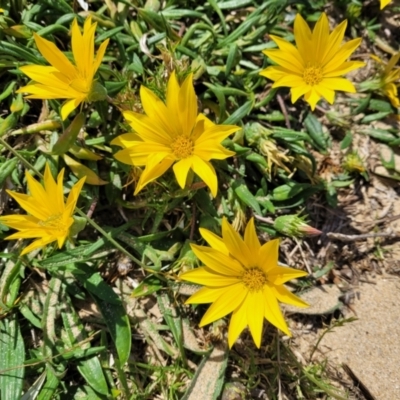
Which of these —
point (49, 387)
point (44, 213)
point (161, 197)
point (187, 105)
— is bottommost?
point (49, 387)

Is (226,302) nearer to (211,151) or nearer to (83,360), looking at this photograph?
(211,151)

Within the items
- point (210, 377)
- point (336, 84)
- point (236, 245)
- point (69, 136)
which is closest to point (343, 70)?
point (336, 84)

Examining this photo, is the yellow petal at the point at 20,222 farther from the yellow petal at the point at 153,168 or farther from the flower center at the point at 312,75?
the flower center at the point at 312,75

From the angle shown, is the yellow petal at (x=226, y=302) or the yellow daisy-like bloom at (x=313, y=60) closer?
the yellow petal at (x=226, y=302)

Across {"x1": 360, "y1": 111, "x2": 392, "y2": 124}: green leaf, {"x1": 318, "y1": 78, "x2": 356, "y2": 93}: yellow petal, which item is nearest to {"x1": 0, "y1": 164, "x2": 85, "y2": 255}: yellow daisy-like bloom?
{"x1": 318, "y1": 78, "x2": 356, "y2": 93}: yellow petal

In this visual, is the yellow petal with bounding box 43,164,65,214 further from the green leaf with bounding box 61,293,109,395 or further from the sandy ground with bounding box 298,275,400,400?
the sandy ground with bounding box 298,275,400,400

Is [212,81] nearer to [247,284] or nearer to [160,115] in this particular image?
[160,115]

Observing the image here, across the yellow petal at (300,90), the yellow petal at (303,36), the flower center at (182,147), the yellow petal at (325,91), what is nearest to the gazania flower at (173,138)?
the flower center at (182,147)

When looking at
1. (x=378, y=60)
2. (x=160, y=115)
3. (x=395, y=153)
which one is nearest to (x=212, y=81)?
(x=160, y=115)
